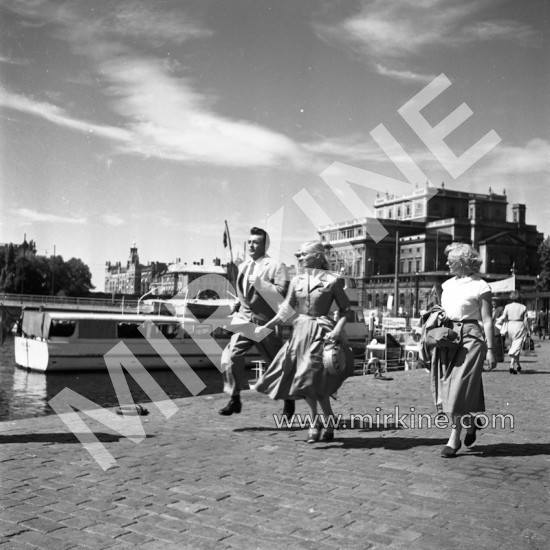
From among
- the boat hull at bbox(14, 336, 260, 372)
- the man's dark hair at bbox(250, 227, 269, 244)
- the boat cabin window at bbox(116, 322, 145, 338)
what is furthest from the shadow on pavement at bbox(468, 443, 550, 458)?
the boat cabin window at bbox(116, 322, 145, 338)

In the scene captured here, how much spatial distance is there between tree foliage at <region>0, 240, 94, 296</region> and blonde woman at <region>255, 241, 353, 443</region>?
81.4 metres

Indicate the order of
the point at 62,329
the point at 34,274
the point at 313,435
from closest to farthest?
the point at 313,435, the point at 62,329, the point at 34,274

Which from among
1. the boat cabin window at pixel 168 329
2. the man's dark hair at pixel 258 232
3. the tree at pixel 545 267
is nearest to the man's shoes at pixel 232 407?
the man's dark hair at pixel 258 232

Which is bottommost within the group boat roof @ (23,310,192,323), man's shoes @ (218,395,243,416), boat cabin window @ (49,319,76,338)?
man's shoes @ (218,395,243,416)

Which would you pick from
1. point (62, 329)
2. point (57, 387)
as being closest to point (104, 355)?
point (62, 329)

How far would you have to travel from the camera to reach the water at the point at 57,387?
63.2ft

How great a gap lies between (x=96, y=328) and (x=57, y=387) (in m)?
5.53

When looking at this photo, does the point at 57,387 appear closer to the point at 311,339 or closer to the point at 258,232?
the point at 258,232

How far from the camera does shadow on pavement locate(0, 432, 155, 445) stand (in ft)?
20.0

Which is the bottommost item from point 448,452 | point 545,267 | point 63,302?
point 448,452

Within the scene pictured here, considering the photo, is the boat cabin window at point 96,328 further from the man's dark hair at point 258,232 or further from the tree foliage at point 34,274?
the tree foliage at point 34,274

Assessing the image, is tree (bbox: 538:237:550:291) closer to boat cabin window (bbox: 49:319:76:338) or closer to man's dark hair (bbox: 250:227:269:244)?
boat cabin window (bbox: 49:319:76:338)

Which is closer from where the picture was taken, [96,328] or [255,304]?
[255,304]

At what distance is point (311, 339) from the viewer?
648 cm
